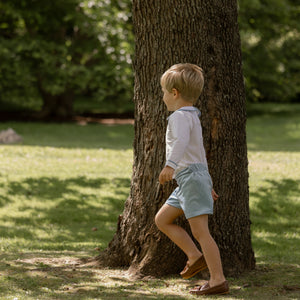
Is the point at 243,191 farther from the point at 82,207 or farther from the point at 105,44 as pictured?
the point at 105,44

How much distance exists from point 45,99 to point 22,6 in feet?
16.6

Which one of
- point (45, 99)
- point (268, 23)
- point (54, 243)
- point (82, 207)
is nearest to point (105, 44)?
point (45, 99)

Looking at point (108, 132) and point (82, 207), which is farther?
point (108, 132)

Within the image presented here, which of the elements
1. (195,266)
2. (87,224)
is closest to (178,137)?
(195,266)

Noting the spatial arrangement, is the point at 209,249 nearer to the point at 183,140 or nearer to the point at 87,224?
the point at 183,140

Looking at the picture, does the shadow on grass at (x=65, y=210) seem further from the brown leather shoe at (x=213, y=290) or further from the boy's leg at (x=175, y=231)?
the brown leather shoe at (x=213, y=290)

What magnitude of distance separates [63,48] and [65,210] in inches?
603

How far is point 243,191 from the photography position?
5340 mm

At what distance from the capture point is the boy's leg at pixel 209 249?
4506 millimetres

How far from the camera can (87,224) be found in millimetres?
9055

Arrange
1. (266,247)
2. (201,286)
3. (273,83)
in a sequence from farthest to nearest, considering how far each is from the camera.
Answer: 1. (273,83)
2. (266,247)
3. (201,286)

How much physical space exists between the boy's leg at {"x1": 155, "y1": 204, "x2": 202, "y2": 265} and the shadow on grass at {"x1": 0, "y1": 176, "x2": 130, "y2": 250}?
9.51 ft

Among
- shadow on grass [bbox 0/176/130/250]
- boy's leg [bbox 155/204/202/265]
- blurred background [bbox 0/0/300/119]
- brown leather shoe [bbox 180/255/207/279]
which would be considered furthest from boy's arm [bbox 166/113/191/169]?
blurred background [bbox 0/0/300/119]

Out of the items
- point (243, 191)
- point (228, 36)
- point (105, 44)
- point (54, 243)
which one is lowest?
point (54, 243)
